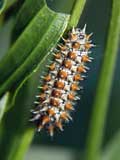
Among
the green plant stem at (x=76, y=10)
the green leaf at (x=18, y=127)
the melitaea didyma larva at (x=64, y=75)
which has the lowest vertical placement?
the green leaf at (x=18, y=127)

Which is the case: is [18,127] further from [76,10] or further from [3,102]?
[76,10]

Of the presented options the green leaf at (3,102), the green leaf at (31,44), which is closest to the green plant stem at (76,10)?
the green leaf at (31,44)

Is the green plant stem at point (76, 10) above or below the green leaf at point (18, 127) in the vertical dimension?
above

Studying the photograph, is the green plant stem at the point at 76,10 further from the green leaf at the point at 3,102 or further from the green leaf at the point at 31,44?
the green leaf at the point at 3,102

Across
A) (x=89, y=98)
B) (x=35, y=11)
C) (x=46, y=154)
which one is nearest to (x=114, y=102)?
(x=89, y=98)

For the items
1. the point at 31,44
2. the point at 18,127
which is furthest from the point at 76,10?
the point at 18,127

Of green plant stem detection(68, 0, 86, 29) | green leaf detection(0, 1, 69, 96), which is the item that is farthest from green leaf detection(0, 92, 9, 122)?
green plant stem detection(68, 0, 86, 29)

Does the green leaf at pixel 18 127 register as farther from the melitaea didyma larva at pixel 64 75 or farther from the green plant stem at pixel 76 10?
the green plant stem at pixel 76 10

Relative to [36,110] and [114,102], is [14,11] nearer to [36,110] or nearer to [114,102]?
[36,110]

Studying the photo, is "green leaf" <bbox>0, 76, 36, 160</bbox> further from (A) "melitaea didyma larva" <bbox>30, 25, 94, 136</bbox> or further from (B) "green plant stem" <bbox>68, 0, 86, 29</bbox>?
(B) "green plant stem" <bbox>68, 0, 86, 29</bbox>
